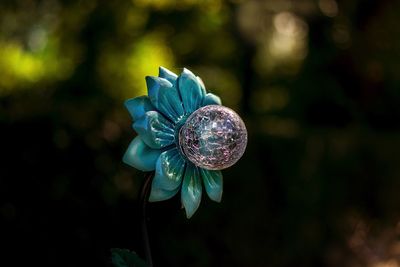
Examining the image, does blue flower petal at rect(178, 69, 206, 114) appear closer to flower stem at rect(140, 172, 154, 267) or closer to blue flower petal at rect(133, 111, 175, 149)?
blue flower petal at rect(133, 111, 175, 149)

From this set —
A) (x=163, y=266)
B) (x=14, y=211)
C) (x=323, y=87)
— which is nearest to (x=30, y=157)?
(x=14, y=211)

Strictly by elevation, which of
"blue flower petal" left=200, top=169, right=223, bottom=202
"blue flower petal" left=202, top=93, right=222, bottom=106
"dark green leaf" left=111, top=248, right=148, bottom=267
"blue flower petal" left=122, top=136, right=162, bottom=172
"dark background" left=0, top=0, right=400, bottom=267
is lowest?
"dark background" left=0, top=0, right=400, bottom=267

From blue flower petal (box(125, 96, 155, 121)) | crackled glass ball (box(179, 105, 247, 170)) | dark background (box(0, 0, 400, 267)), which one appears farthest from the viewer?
dark background (box(0, 0, 400, 267))

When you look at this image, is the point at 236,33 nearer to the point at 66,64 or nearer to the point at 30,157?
the point at 66,64

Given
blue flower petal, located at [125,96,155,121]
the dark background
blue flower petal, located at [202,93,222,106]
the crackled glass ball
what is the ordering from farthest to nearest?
the dark background, blue flower petal, located at [202,93,222,106], blue flower petal, located at [125,96,155,121], the crackled glass ball

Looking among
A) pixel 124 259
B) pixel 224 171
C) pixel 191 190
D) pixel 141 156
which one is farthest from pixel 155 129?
pixel 224 171

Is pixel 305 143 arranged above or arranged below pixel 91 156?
below

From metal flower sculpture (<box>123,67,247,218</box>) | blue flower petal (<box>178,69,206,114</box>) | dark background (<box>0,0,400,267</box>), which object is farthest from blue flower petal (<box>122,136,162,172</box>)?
dark background (<box>0,0,400,267</box>)

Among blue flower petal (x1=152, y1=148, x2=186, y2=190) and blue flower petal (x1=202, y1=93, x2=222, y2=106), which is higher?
blue flower petal (x1=202, y1=93, x2=222, y2=106)

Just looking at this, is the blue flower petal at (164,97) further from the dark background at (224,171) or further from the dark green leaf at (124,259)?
the dark background at (224,171)
